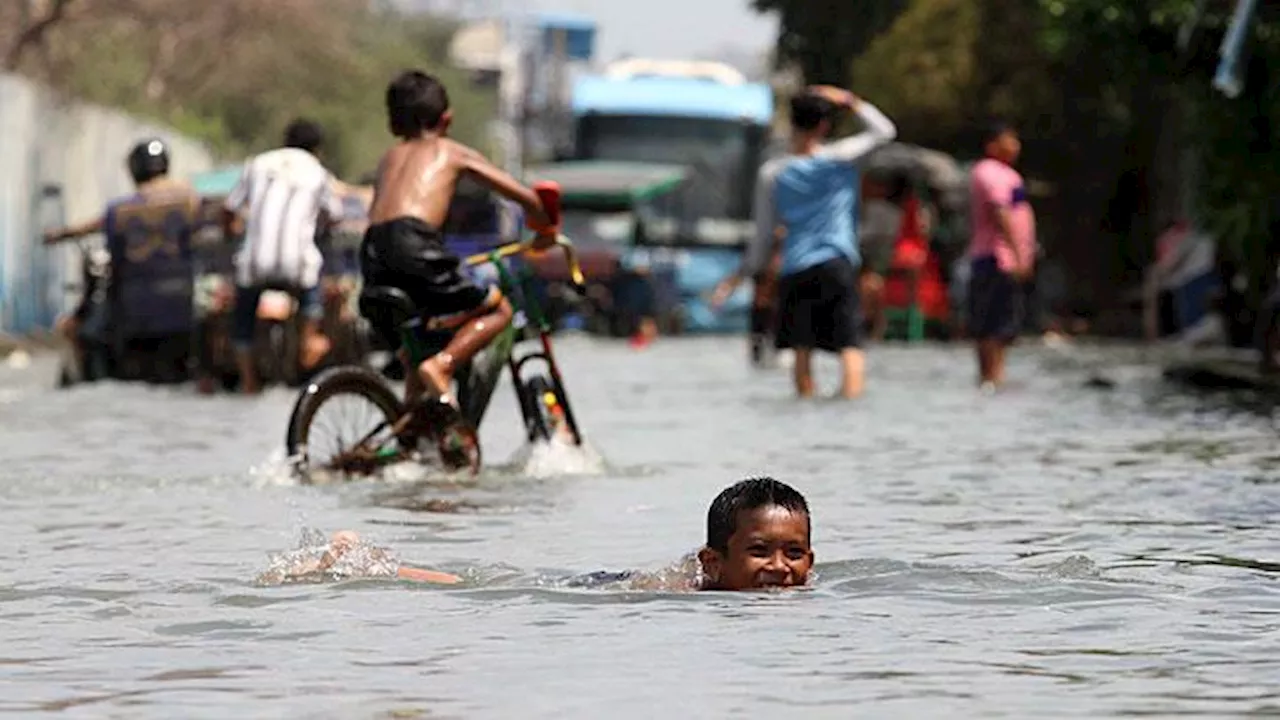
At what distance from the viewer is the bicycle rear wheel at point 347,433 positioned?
44.1ft

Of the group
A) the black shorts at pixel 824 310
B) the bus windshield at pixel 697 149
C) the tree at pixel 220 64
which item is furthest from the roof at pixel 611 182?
the black shorts at pixel 824 310

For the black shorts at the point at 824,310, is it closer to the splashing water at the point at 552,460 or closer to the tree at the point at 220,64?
the splashing water at the point at 552,460

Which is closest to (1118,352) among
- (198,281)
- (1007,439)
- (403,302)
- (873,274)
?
(873,274)

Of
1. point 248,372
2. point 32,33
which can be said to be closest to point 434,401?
point 248,372

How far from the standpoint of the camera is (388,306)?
13.8m

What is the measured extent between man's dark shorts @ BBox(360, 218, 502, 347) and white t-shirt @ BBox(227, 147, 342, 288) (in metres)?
7.16

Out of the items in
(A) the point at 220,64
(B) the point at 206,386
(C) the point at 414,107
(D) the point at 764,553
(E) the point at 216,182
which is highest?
(A) the point at 220,64

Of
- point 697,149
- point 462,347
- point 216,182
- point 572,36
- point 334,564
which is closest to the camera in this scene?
point 334,564

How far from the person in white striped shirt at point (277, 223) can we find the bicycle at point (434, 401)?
6745mm

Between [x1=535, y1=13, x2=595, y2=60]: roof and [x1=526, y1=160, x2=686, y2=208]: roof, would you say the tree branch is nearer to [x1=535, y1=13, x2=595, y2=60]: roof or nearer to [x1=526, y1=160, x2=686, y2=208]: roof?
[x1=526, y1=160, x2=686, y2=208]: roof

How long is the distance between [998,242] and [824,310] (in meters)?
1.93

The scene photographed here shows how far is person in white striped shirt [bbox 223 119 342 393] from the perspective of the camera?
21.0 m

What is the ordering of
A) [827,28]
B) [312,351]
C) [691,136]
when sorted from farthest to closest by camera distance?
[827,28], [691,136], [312,351]

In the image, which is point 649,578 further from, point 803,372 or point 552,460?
point 803,372
